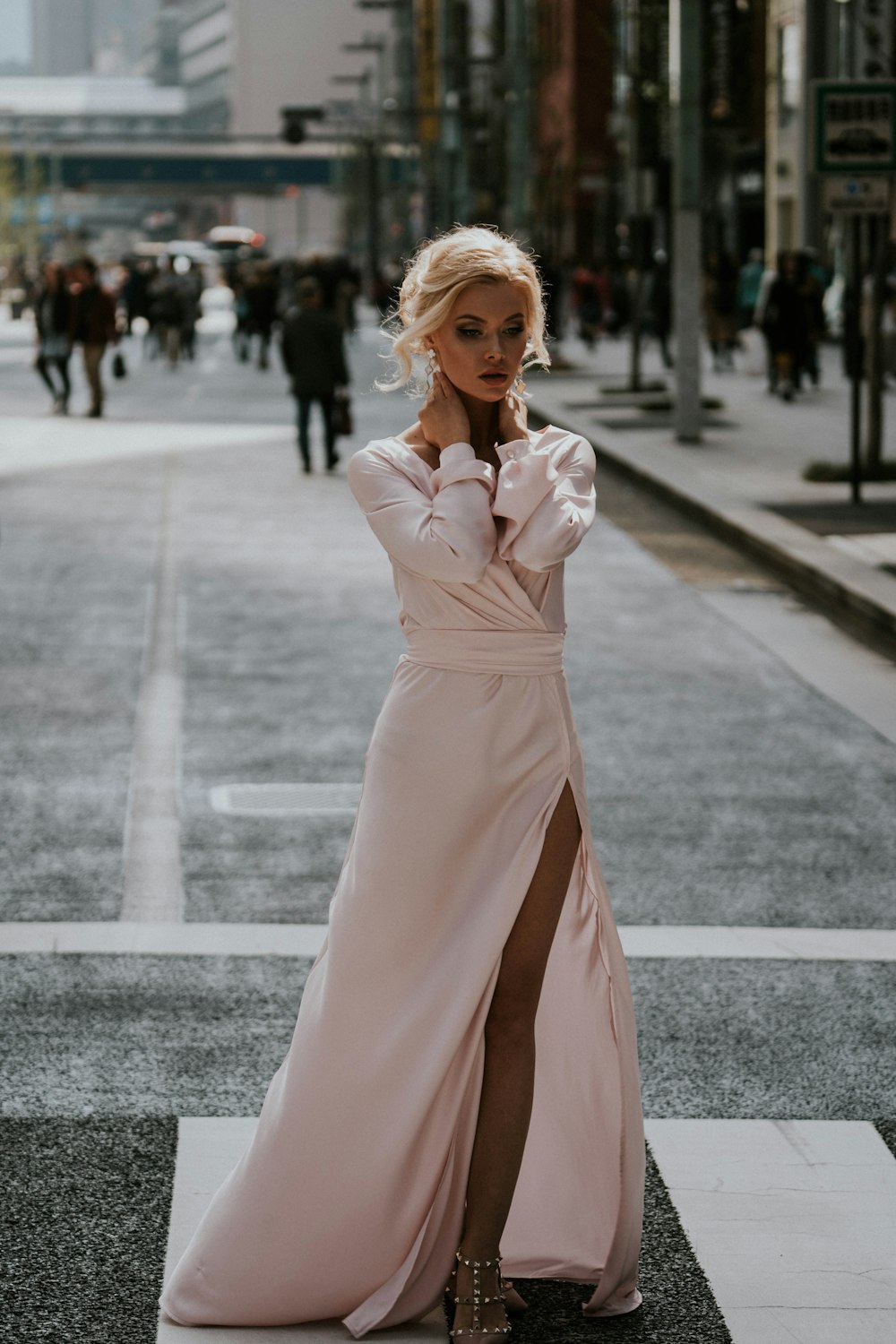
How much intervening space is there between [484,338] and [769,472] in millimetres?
16016

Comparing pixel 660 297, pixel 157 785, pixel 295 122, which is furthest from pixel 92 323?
pixel 295 122

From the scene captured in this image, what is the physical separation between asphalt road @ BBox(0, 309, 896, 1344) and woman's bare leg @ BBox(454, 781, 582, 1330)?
0.23 m

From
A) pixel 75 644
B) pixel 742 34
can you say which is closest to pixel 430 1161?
pixel 75 644

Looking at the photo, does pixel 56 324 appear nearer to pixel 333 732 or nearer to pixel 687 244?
pixel 687 244

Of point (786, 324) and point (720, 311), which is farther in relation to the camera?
point (720, 311)

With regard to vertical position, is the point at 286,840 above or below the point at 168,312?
below

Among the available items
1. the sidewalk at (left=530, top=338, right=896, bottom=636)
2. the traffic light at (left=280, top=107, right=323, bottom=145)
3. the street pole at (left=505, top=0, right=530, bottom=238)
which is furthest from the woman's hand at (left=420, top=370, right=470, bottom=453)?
the traffic light at (left=280, top=107, right=323, bottom=145)

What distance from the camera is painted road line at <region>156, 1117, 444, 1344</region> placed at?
360 cm

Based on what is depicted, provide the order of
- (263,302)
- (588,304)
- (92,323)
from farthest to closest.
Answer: (588,304), (263,302), (92,323)

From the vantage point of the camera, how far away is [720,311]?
1448 inches

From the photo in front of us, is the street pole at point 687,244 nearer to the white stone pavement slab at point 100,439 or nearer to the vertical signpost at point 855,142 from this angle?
the white stone pavement slab at point 100,439

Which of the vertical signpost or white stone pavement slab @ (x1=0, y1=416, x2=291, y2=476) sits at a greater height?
the vertical signpost

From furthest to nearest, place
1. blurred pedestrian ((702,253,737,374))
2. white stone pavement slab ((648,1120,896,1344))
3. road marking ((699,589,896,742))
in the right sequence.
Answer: blurred pedestrian ((702,253,737,374)) < road marking ((699,589,896,742)) < white stone pavement slab ((648,1120,896,1344))

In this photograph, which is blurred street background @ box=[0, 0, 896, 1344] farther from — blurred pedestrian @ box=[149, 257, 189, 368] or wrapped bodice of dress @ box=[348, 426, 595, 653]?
blurred pedestrian @ box=[149, 257, 189, 368]
